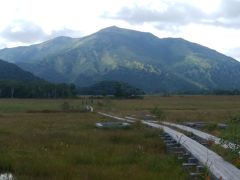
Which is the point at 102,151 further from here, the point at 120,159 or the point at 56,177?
the point at 56,177

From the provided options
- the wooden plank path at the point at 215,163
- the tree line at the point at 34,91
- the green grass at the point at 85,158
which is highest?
the tree line at the point at 34,91

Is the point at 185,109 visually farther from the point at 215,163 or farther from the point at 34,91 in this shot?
the point at 34,91

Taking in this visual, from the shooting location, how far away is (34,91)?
148 metres

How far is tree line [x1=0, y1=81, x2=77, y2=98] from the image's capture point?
150m

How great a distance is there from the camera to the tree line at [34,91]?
14988 cm

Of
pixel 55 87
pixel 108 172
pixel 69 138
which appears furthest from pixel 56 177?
pixel 55 87

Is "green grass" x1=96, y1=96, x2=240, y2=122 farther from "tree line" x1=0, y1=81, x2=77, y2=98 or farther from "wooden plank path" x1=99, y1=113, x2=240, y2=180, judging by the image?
"tree line" x1=0, y1=81, x2=77, y2=98

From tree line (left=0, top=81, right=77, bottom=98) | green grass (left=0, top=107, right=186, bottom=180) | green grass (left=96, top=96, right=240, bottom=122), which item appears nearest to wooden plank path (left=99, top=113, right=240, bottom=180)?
green grass (left=0, top=107, right=186, bottom=180)

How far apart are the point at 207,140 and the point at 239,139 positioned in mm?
6221

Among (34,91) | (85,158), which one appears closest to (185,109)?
(85,158)

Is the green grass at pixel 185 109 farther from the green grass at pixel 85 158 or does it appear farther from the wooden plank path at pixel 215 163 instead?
the wooden plank path at pixel 215 163

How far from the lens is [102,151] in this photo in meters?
23.3

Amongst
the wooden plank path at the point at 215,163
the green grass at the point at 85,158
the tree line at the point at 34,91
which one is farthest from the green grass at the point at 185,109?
the tree line at the point at 34,91

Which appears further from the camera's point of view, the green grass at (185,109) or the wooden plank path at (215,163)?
the green grass at (185,109)
